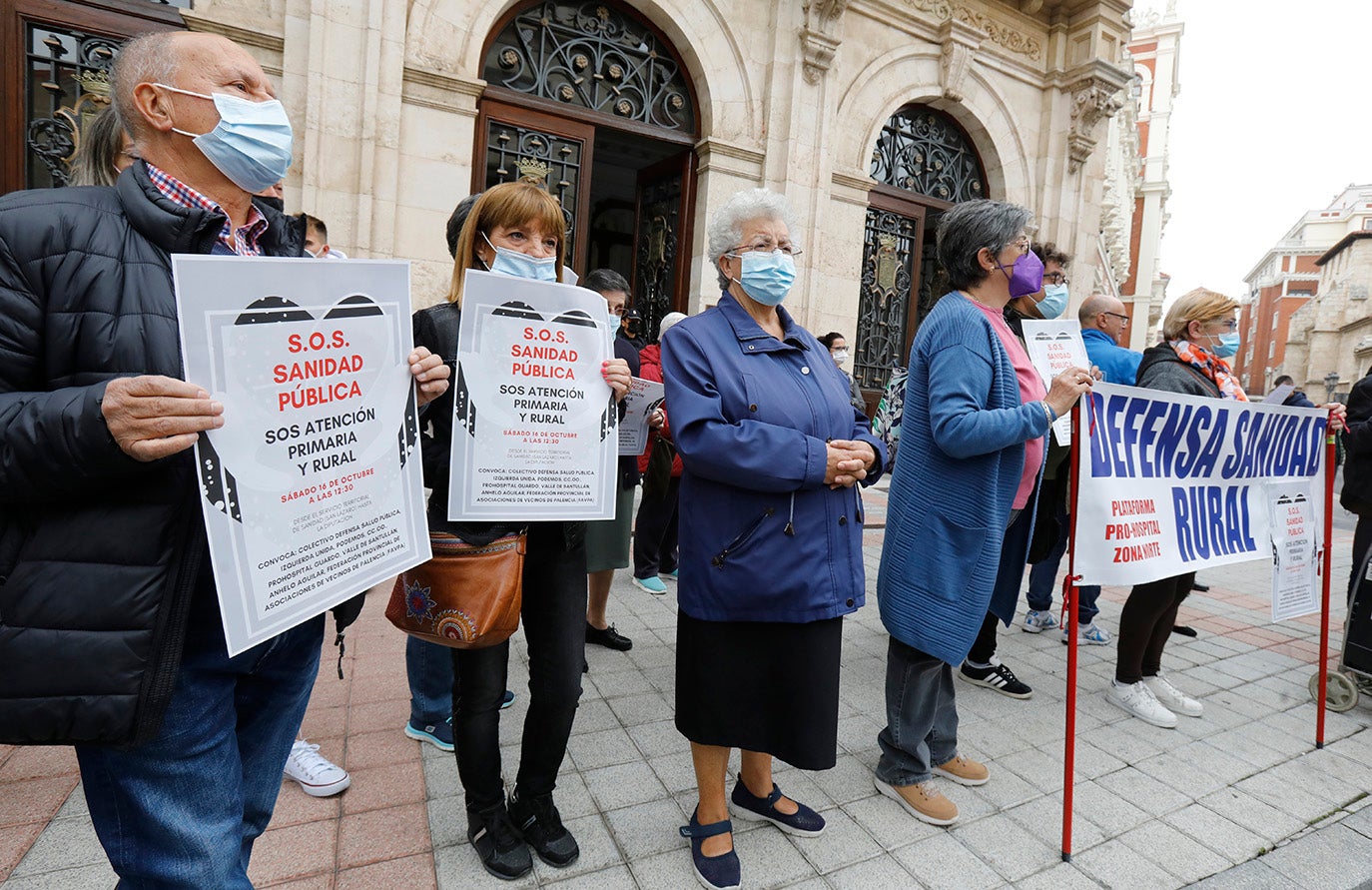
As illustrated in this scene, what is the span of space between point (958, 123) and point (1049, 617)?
8.07 m

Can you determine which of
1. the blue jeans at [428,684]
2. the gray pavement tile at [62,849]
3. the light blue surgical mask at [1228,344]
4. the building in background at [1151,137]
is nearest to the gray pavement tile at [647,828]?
the blue jeans at [428,684]

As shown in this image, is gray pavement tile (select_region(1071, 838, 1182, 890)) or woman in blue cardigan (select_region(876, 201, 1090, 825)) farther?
woman in blue cardigan (select_region(876, 201, 1090, 825))

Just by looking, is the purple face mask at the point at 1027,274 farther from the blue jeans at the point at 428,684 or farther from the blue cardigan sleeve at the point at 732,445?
the blue jeans at the point at 428,684

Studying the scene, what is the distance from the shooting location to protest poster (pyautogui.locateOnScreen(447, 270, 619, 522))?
186 centimetres

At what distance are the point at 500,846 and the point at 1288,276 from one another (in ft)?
333

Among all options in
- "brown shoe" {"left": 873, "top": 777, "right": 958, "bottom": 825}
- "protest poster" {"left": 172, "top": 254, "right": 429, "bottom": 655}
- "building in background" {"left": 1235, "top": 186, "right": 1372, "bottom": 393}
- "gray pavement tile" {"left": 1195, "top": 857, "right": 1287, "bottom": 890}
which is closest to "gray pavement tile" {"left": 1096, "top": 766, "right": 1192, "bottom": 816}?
"gray pavement tile" {"left": 1195, "top": 857, "right": 1287, "bottom": 890}

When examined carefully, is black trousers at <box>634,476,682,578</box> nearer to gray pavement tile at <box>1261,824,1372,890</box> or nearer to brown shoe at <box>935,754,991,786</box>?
brown shoe at <box>935,754,991,786</box>

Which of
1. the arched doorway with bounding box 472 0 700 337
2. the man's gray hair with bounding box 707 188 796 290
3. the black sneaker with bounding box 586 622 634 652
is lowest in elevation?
the black sneaker with bounding box 586 622 634 652

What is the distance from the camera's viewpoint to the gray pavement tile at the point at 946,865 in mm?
2203

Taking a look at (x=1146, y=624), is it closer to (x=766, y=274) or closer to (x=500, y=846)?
(x=766, y=274)

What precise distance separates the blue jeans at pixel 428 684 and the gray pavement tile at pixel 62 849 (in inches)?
40.1

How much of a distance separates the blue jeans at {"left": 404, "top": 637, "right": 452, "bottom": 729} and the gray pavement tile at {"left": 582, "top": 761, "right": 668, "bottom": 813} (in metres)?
0.67

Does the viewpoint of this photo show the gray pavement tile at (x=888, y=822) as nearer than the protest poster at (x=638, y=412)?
Yes

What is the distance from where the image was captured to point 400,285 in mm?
1529
